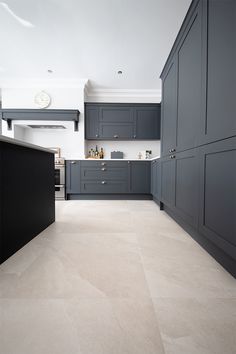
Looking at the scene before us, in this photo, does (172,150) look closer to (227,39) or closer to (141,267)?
(227,39)

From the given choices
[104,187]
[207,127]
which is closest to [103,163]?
[104,187]

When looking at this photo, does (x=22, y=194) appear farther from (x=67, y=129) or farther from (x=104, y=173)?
(x=67, y=129)

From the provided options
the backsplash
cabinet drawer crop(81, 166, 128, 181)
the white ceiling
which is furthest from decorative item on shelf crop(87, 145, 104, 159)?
the white ceiling

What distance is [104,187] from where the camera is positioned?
4391 mm

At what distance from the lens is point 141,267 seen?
4.35ft

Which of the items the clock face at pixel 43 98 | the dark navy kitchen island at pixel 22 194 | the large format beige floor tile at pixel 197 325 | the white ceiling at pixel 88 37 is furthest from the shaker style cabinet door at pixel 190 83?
the clock face at pixel 43 98

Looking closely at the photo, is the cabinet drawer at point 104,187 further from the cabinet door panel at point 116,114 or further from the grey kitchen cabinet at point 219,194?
the grey kitchen cabinet at point 219,194

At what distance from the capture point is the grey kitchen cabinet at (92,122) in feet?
15.1

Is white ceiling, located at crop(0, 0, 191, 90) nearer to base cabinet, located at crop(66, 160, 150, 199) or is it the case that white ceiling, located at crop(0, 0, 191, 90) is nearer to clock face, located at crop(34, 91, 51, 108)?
clock face, located at crop(34, 91, 51, 108)

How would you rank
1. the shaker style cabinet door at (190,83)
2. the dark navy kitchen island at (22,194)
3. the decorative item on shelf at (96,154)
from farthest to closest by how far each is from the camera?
the decorative item on shelf at (96,154) → the shaker style cabinet door at (190,83) → the dark navy kitchen island at (22,194)

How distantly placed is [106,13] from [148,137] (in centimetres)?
263

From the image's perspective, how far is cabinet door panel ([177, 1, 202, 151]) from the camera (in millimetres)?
1755

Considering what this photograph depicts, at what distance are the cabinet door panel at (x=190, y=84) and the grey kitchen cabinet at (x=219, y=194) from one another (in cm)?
38

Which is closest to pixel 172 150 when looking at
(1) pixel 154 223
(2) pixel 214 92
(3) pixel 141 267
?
(1) pixel 154 223
